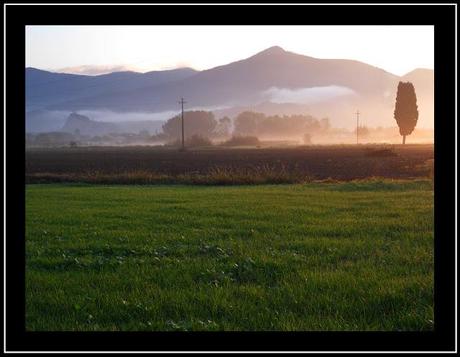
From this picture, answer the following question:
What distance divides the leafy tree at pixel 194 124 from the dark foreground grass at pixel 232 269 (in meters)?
47.5

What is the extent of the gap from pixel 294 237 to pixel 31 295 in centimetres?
608

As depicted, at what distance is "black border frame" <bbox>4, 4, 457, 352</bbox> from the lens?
511 centimetres

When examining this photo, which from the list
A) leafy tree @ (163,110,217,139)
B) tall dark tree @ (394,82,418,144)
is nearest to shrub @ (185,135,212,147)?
leafy tree @ (163,110,217,139)

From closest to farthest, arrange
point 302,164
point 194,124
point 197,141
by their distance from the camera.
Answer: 1. point 302,164
2. point 194,124
3. point 197,141

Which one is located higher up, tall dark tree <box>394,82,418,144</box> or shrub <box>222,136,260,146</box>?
shrub <box>222,136,260,146</box>

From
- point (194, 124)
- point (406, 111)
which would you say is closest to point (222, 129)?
point (194, 124)

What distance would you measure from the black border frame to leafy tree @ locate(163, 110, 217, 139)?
56.6 meters

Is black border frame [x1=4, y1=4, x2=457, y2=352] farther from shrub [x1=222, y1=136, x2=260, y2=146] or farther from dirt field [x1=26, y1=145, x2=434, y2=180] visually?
shrub [x1=222, y1=136, x2=260, y2=146]

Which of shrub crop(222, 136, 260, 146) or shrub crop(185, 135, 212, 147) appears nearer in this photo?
shrub crop(222, 136, 260, 146)
